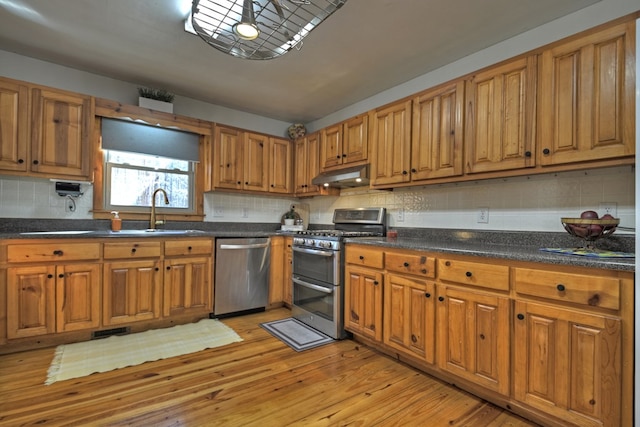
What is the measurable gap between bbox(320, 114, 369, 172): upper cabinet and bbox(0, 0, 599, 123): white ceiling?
0.41 metres

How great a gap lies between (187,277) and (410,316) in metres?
2.14

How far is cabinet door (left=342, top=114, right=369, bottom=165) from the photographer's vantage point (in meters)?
3.12

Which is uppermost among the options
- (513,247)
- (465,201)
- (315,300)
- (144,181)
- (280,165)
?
(280,165)

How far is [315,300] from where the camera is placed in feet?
9.84

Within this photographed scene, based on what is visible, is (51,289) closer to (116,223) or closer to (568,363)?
(116,223)

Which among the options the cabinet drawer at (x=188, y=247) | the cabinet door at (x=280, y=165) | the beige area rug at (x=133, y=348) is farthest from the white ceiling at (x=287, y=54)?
the beige area rug at (x=133, y=348)

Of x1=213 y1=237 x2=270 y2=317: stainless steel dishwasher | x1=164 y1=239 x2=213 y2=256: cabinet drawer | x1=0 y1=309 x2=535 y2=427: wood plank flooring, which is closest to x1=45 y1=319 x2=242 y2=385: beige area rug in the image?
x1=0 y1=309 x2=535 y2=427: wood plank flooring

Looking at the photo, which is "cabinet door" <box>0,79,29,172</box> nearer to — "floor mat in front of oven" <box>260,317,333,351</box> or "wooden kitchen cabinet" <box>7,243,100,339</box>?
"wooden kitchen cabinet" <box>7,243,100,339</box>

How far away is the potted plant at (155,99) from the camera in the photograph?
3152 millimetres

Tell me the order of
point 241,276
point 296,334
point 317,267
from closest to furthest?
point 296,334
point 317,267
point 241,276

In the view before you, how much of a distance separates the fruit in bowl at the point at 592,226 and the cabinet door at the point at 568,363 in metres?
0.50

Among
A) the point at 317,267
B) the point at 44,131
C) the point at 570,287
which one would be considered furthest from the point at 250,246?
the point at 570,287

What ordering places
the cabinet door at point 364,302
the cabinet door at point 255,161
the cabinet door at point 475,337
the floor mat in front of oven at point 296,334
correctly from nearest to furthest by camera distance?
the cabinet door at point 475,337 < the cabinet door at point 364,302 < the floor mat in front of oven at point 296,334 < the cabinet door at point 255,161

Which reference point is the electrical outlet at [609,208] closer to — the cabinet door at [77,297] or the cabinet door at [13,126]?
the cabinet door at [77,297]
